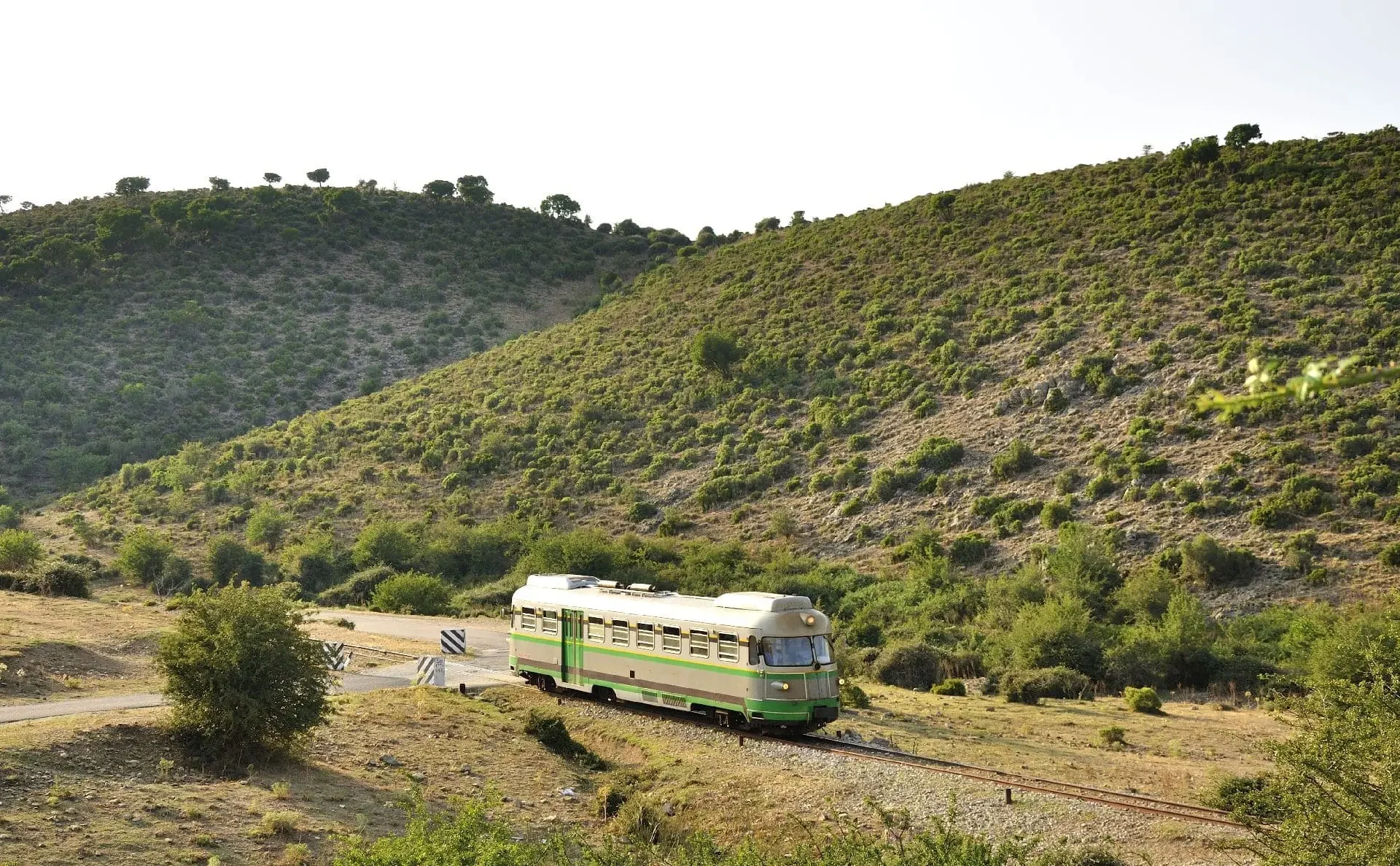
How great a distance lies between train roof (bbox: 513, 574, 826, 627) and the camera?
22109 millimetres

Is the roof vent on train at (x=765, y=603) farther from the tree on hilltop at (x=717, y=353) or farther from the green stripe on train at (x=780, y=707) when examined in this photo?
the tree on hilltop at (x=717, y=353)

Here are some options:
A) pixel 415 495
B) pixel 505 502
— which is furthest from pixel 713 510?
pixel 415 495

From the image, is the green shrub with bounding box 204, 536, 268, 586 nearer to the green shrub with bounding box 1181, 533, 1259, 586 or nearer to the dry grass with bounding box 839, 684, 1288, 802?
the dry grass with bounding box 839, 684, 1288, 802

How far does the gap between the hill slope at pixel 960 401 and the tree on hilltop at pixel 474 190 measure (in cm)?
4620

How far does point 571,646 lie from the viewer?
1046 inches

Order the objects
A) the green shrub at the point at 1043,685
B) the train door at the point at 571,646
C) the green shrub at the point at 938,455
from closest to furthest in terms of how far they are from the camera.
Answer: the train door at the point at 571,646
the green shrub at the point at 1043,685
the green shrub at the point at 938,455

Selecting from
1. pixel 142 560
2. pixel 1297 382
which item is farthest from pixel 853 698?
pixel 142 560

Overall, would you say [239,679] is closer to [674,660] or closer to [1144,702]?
[674,660]

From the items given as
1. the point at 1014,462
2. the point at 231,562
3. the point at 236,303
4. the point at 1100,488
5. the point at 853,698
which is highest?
the point at 236,303

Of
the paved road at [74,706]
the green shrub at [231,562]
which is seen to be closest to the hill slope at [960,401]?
the green shrub at [231,562]

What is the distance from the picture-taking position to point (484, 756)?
21.8m

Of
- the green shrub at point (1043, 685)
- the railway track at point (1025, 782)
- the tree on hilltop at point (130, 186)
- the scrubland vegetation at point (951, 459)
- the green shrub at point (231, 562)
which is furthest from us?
the tree on hilltop at point (130, 186)

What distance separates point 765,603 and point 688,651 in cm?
209

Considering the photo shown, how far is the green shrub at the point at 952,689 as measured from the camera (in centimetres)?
2922
